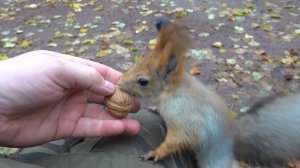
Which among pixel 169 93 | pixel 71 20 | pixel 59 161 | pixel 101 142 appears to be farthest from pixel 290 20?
pixel 59 161

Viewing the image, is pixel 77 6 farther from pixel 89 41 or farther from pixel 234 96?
pixel 234 96

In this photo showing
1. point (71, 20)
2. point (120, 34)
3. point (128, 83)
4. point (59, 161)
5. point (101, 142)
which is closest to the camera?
point (59, 161)

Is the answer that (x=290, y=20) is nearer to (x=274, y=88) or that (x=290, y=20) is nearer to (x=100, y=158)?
(x=274, y=88)

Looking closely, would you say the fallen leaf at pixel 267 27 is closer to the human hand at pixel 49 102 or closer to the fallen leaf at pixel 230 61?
the fallen leaf at pixel 230 61

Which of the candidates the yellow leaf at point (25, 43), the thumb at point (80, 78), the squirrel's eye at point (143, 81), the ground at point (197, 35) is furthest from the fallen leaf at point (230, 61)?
the yellow leaf at point (25, 43)

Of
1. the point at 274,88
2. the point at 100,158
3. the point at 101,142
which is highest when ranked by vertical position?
the point at 100,158

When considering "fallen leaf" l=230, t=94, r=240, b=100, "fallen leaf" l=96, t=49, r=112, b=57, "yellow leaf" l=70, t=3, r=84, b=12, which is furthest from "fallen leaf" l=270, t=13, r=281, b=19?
"yellow leaf" l=70, t=3, r=84, b=12
